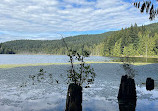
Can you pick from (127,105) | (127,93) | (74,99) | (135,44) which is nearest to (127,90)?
(127,93)

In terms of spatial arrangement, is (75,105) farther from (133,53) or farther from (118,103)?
(133,53)

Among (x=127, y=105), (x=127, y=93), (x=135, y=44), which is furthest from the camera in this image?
(x=135, y=44)

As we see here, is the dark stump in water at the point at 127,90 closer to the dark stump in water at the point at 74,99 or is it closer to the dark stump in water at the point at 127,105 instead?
the dark stump in water at the point at 127,105

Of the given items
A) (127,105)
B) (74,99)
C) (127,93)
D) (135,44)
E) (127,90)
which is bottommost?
(127,105)

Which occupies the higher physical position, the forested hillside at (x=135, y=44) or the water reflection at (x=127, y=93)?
the forested hillside at (x=135, y=44)

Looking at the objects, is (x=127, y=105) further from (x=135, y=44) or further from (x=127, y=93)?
(x=135, y=44)

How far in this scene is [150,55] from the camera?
10044 centimetres

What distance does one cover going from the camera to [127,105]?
331 inches

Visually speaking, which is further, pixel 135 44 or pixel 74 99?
pixel 135 44

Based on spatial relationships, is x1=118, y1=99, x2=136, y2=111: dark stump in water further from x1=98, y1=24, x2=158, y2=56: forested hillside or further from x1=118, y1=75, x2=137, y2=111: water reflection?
x1=98, y1=24, x2=158, y2=56: forested hillside

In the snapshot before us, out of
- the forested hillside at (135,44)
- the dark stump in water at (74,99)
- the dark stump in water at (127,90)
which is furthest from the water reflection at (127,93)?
the forested hillside at (135,44)

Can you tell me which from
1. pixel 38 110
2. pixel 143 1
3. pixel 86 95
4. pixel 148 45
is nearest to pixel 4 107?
pixel 38 110

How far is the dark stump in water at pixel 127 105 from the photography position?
7973 mm

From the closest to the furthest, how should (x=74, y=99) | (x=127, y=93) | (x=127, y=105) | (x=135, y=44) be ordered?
(x=74, y=99)
(x=127, y=105)
(x=127, y=93)
(x=135, y=44)
